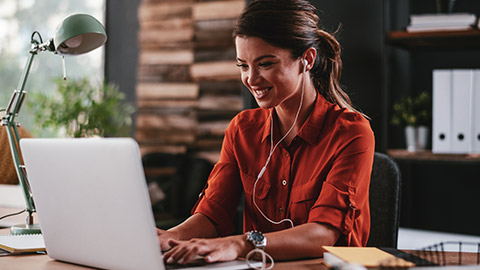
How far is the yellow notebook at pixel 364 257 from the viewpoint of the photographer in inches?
44.4

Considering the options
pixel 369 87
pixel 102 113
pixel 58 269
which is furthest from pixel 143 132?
pixel 58 269

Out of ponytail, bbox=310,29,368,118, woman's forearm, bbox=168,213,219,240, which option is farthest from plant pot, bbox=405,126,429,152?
woman's forearm, bbox=168,213,219,240

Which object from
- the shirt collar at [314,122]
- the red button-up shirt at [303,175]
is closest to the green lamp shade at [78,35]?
the red button-up shirt at [303,175]

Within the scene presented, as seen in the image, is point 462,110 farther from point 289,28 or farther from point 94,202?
point 94,202

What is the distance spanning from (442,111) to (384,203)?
1103 millimetres

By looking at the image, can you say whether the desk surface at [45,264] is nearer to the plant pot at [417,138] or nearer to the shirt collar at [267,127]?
the shirt collar at [267,127]

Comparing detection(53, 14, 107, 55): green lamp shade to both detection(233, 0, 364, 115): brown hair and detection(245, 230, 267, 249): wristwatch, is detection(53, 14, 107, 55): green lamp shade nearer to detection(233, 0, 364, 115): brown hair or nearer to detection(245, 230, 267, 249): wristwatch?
detection(233, 0, 364, 115): brown hair

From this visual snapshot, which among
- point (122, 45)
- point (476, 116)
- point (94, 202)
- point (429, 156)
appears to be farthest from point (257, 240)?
point (122, 45)

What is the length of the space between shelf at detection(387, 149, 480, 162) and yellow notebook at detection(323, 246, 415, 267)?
4.63 feet

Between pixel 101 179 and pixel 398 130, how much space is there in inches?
85.9

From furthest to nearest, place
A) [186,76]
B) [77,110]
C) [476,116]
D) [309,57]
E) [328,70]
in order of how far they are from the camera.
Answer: [186,76], [77,110], [476,116], [328,70], [309,57]

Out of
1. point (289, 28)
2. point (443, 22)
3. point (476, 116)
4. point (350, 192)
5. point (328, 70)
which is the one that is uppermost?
point (443, 22)

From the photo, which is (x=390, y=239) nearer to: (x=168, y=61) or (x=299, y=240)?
(x=299, y=240)

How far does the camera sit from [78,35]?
4.99 feet
